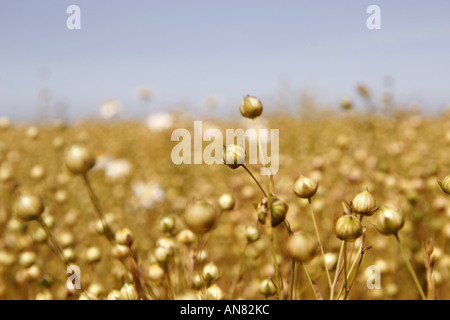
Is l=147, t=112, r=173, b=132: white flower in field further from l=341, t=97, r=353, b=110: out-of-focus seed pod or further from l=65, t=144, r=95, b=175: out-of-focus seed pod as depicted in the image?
l=65, t=144, r=95, b=175: out-of-focus seed pod

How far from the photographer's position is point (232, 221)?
180 cm

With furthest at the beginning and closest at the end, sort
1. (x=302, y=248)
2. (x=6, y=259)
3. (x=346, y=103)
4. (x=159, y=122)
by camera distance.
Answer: (x=159, y=122) < (x=346, y=103) < (x=6, y=259) < (x=302, y=248)

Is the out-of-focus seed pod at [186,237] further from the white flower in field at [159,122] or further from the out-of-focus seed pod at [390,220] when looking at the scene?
the white flower in field at [159,122]

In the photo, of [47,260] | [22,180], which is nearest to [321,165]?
[47,260]

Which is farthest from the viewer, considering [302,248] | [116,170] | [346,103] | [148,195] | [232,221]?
[116,170]

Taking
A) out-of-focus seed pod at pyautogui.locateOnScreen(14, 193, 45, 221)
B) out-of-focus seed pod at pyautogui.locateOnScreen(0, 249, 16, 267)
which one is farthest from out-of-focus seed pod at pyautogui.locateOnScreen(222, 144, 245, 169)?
out-of-focus seed pod at pyautogui.locateOnScreen(0, 249, 16, 267)

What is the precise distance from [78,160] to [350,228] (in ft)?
1.47

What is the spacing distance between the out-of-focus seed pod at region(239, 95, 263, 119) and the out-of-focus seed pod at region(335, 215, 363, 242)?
0.82 ft

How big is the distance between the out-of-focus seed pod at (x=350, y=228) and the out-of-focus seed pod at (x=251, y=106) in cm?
25

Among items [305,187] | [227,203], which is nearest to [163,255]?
[227,203]

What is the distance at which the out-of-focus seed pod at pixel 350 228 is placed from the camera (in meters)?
0.53

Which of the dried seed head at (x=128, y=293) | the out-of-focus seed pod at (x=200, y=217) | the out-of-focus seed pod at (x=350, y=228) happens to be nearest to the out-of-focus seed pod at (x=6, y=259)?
the dried seed head at (x=128, y=293)

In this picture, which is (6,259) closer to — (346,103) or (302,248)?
(302,248)

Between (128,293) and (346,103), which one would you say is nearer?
(128,293)
